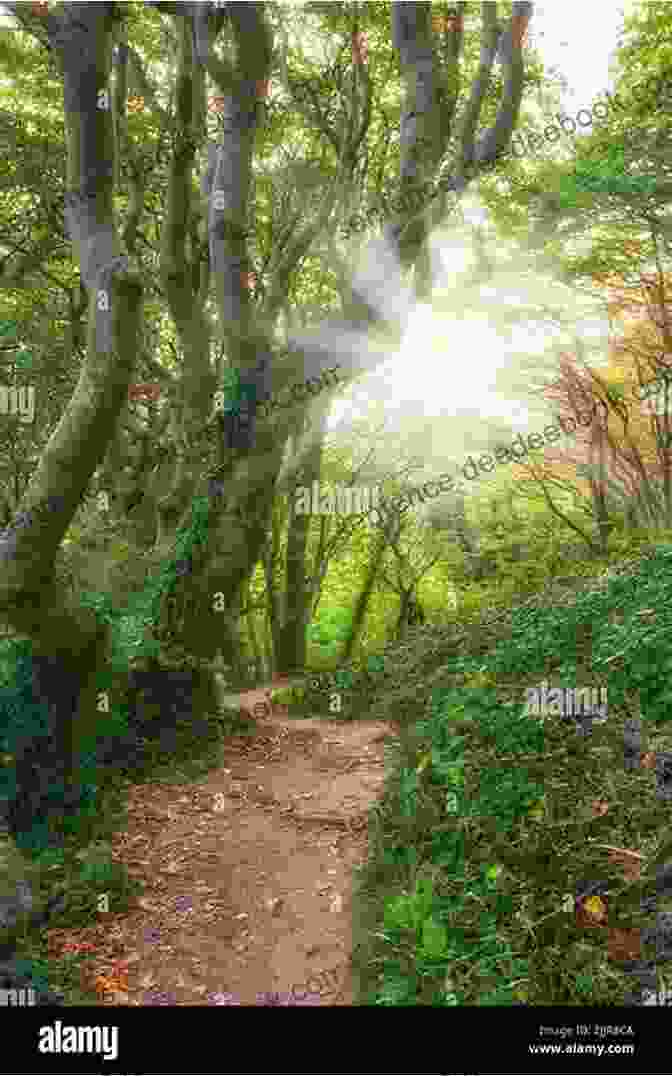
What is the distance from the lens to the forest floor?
5094 millimetres

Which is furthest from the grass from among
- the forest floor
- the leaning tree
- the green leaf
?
the leaning tree

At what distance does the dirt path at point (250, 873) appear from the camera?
5.11m

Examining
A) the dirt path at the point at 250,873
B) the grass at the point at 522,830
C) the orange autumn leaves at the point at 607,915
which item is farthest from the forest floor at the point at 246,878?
the orange autumn leaves at the point at 607,915

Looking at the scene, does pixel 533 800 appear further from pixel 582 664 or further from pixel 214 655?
pixel 214 655

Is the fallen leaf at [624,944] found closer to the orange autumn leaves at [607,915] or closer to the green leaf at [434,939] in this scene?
the orange autumn leaves at [607,915]

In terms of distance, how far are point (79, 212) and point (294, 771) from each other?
5662mm

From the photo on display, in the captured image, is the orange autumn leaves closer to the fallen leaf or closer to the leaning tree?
the fallen leaf

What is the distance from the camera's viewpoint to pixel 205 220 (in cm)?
1050

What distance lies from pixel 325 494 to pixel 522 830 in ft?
36.1

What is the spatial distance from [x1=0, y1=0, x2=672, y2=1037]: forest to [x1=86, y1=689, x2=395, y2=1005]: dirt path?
1.4 inches

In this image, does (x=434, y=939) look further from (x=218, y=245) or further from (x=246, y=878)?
(x=218, y=245)

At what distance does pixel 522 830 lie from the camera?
5.00 m

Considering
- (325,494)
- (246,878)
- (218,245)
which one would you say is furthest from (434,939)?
(325,494)

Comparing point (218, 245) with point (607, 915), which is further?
point (218, 245)
